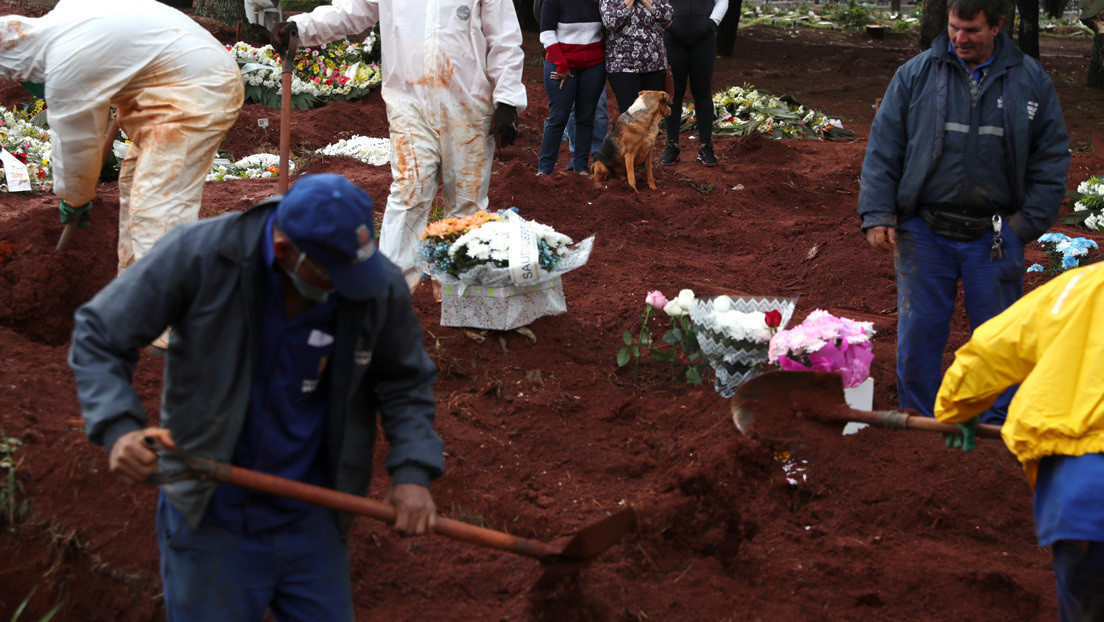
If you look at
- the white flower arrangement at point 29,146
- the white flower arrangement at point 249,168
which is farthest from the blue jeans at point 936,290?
the white flower arrangement at point 29,146

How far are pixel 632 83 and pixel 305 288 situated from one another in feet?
22.7

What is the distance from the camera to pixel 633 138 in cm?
871

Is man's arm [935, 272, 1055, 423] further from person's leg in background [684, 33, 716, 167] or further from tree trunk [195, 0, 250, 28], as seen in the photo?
tree trunk [195, 0, 250, 28]

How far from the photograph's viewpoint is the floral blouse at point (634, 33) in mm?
8407


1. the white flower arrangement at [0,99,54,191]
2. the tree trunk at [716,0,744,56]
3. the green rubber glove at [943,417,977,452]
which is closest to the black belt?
the green rubber glove at [943,417,977,452]

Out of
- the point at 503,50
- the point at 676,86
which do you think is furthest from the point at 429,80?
the point at 676,86

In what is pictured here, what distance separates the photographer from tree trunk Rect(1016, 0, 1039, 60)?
49.4ft

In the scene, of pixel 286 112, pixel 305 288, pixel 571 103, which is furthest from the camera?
pixel 571 103

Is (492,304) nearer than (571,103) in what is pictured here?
Yes

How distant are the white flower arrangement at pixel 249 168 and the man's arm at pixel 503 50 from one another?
160 inches

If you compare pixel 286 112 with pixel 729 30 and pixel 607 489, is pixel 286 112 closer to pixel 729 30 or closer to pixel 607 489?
pixel 607 489

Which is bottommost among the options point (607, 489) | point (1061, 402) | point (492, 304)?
point (607, 489)

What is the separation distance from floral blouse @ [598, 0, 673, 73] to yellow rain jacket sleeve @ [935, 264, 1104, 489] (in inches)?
248

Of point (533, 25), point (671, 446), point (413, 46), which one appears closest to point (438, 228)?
point (413, 46)
